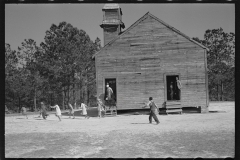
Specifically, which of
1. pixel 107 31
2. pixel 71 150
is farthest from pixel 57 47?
pixel 71 150

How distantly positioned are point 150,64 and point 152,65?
201 millimetres

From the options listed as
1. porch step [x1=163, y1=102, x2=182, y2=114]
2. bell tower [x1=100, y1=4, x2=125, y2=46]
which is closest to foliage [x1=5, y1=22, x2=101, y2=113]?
bell tower [x1=100, y1=4, x2=125, y2=46]

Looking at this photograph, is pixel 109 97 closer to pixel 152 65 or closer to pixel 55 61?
pixel 152 65

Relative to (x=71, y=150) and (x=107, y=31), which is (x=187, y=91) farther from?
(x=71, y=150)

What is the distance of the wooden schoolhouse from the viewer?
20.1 meters

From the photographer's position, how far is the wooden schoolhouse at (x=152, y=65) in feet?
65.9

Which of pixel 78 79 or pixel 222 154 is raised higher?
A: pixel 78 79

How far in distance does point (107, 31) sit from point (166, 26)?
9.19m

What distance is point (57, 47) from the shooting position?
27234 mm

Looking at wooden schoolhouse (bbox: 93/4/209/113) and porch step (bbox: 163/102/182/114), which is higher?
wooden schoolhouse (bbox: 93/4/209/113)

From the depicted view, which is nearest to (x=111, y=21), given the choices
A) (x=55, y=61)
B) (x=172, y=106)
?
(x=55, y=61)

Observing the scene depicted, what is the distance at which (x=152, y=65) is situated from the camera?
20531 mm

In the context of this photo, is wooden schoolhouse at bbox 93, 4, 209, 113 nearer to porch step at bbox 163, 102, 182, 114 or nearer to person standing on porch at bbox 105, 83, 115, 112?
porch step at bbox 163, 102, 182, 114

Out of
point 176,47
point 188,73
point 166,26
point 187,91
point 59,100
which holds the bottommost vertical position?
point 59,100
